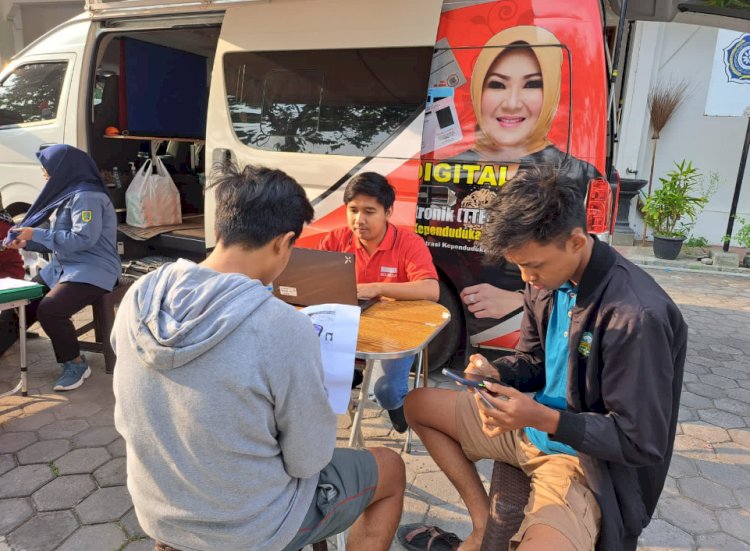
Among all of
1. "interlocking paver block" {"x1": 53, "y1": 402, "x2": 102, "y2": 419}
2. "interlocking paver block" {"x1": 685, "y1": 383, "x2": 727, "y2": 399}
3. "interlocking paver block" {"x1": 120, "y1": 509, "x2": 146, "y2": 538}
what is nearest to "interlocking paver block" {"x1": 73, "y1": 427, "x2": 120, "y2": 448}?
"interlocking paver block" {"x1": 53, "y1": 402, "x2": 102, "y2": 419}

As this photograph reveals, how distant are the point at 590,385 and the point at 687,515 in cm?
128

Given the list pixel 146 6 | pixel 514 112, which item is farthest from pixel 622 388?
pixel 146 6

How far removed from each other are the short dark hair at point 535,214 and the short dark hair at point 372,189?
1033 mm

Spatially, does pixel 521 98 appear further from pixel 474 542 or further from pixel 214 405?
pixel 214 405

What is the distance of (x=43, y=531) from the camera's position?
6.62 ft

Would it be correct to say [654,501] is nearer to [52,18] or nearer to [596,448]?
[596,448]

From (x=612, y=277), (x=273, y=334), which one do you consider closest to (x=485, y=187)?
(x=612, y=277)

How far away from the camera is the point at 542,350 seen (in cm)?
186

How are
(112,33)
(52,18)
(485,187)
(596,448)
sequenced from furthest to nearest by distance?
(52,18)
(112,33)
(485,187)
(596,448)

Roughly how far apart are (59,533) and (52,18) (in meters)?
11.8

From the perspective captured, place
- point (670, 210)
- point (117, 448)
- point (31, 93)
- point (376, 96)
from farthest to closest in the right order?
1. point (670, 210)
2. point (31, 93)
3. point (376, 96)
4. point (117, 448)

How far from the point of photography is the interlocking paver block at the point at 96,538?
1947mm

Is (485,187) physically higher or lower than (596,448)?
higher

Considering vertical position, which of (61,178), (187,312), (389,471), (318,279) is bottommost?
(389,471)
